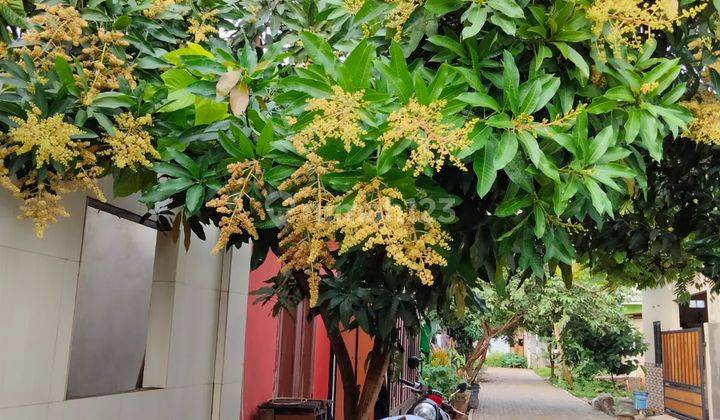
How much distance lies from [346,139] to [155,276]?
9.11 feet

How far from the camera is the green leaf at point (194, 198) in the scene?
7.84ft

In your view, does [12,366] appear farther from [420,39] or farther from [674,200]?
[674,200]

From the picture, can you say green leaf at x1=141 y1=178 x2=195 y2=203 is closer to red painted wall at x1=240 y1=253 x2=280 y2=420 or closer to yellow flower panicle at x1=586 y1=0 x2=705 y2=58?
yellow flower panicle at x1=586 y1=0 x2=705 y2=58

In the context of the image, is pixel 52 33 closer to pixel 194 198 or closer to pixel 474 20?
pixel 194 198

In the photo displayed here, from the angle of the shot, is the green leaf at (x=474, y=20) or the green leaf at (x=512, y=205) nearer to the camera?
the green leaf at (x=474, y=20)

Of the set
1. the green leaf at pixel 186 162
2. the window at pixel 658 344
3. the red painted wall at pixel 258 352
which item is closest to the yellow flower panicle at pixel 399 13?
the green leaf at pixel 186 162

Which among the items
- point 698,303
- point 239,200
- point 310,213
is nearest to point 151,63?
point 239,200

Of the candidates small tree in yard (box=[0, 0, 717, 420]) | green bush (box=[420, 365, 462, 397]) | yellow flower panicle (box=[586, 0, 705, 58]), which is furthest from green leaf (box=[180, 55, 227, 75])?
green bush (box=[420, 365, 462, 397])

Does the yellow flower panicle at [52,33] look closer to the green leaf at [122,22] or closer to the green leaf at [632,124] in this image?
the green leaf at [122,22]

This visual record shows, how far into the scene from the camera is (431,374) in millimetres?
13938

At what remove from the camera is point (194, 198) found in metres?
Answer: 2.42

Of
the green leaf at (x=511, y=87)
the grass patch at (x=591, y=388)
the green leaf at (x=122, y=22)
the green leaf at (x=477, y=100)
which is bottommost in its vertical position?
the grass patch at (x=591, y=388)

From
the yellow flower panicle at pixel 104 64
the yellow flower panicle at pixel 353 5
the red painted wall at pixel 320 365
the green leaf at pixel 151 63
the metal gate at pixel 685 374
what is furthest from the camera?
the metal gate at pixel 685 374

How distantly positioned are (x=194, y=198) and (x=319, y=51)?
2.48 feet
